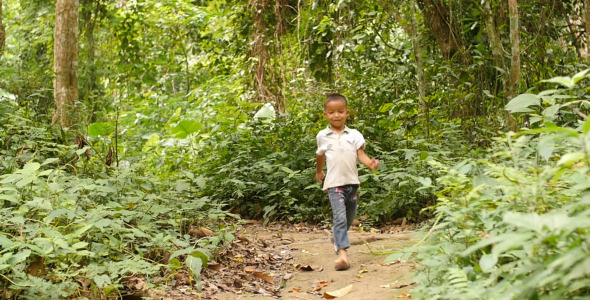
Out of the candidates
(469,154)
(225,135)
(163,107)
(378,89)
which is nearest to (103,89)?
(163,107)

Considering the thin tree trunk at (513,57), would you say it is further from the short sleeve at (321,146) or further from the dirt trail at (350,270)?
the short sleeve at (321,146)

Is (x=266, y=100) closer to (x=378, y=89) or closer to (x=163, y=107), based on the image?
(x=378, y=89)

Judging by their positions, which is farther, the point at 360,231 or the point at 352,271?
the point at 360,231

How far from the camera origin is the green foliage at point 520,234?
2.15 metres

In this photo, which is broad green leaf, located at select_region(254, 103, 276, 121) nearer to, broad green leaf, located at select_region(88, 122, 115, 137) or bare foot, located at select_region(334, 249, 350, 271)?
broad green leaf, located at select_region(88, 122, 115, 137)

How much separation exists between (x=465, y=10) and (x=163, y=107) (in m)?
8.04

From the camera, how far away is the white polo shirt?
5.18m

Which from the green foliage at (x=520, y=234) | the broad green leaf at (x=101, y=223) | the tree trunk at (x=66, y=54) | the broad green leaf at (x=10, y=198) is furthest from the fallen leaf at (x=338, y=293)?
the tree trunk at (x=66, y=54)

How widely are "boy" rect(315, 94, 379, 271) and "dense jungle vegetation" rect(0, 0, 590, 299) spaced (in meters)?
0.83

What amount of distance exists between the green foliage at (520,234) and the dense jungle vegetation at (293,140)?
1 centimetres

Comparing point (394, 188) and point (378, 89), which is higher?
point (378, 89)

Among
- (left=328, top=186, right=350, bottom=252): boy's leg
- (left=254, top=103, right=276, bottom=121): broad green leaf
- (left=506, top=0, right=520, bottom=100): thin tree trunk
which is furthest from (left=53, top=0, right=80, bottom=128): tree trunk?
(left=506, top=0, right=520, bottom=100): thin tree trunk

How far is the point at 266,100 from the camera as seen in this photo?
10.9 metres

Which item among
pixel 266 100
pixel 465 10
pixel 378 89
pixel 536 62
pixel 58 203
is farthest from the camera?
pixel 266 100
